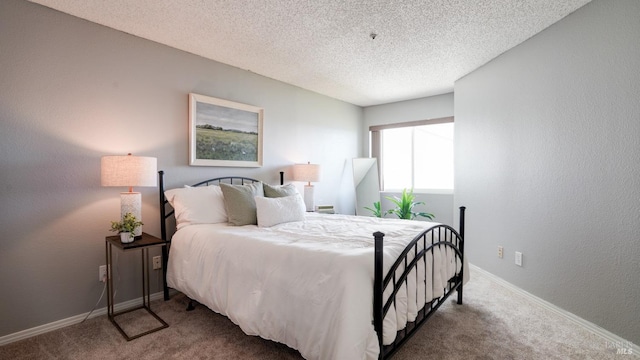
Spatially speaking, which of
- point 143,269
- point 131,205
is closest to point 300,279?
point 131,205

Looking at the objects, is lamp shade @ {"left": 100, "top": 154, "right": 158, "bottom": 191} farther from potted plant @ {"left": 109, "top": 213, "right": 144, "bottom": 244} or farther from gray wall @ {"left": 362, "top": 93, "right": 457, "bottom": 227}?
gray wall @ {"left": 362, "top": 93, "right": 457, "bottom": 227}

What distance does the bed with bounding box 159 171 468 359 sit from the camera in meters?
1.54

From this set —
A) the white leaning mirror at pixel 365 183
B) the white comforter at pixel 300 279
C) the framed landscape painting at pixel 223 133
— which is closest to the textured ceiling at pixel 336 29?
the framed landscape painting at pixel 223 133

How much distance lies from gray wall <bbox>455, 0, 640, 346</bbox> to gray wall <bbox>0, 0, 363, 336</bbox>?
3293 millimetres

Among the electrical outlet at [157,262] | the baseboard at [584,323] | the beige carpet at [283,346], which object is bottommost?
the beige carpet at [283,346]

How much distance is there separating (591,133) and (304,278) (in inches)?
96.2

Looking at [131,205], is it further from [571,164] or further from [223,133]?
[571,164]

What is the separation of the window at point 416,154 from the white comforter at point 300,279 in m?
2.61

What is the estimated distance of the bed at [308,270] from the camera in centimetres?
154

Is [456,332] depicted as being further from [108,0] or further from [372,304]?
[108,0]

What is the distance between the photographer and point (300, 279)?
1700 mm

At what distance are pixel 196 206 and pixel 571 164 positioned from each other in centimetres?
325

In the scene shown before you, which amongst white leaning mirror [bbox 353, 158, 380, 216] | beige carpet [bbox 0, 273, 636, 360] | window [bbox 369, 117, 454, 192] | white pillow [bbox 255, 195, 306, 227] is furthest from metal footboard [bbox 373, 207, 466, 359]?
white leaning mirror [bbox 353, 158, 380, 216]

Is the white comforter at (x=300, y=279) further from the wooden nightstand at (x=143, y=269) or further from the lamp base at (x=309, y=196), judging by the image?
the lamp base at (x=309, y=196)
